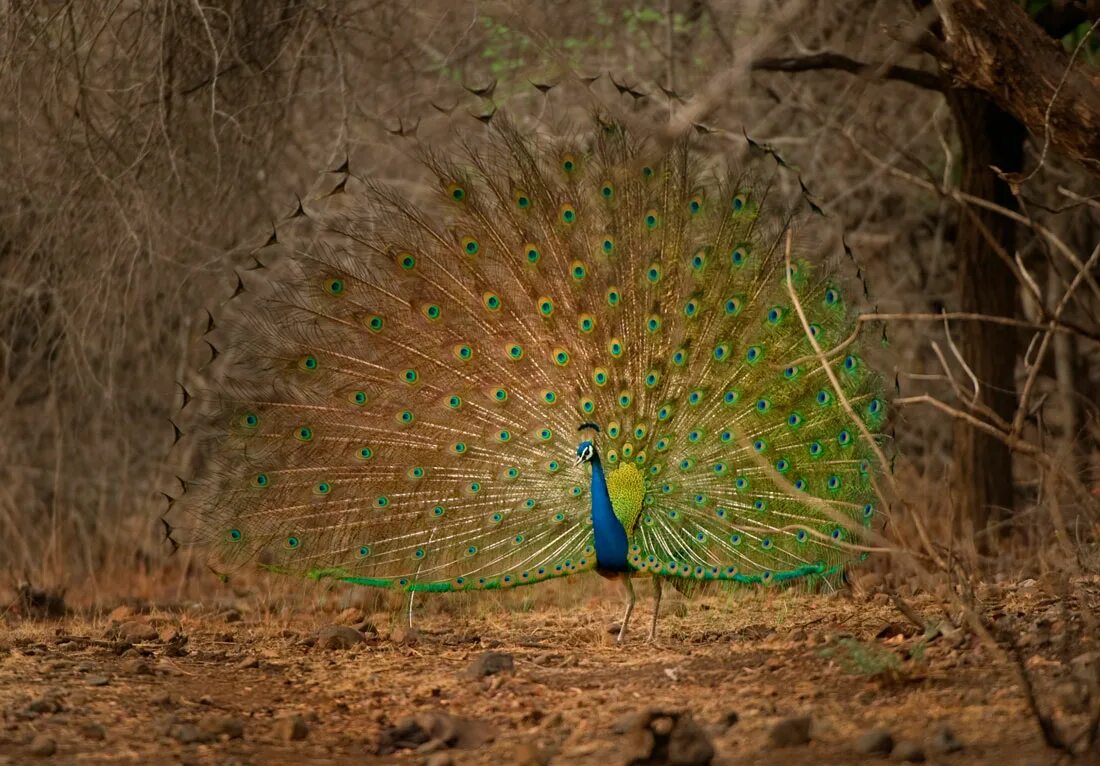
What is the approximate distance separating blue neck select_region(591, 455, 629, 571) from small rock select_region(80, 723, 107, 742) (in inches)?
89.7

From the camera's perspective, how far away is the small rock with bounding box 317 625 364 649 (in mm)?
6223

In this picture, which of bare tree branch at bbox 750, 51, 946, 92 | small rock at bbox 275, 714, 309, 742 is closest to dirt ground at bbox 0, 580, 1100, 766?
small rock at bbox 275, 714, 309, 742

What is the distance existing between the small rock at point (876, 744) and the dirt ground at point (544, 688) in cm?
3

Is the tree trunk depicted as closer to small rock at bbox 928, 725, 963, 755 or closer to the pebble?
small rock at bbox 928, 725, 963, 755

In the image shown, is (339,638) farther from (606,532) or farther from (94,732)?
(94,732)

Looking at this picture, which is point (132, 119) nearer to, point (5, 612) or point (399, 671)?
point (5, 612)

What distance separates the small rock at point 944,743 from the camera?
376 cm

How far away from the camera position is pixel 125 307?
23.6 ft

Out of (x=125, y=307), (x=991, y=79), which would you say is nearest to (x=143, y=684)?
(x=125, y=307)

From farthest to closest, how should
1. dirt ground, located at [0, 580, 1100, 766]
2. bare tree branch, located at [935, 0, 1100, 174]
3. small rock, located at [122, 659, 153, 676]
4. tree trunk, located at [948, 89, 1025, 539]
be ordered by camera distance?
tree trunk, located at [948, 89, 1025, 539] < small rock, located at [122, 659, 153, 676] < bare tree branch, located at [935, 0, 1100, 174] < dirt ground, located at [0, 580, 1100, 766]

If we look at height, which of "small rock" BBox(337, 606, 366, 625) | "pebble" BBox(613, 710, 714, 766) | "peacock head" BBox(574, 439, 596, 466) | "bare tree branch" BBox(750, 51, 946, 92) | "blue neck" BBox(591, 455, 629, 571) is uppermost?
"bare tree branch" BBox(750, 51, 946, 92)

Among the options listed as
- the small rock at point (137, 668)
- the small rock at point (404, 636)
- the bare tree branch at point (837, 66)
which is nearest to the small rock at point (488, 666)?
the small rock at point (404, 636)

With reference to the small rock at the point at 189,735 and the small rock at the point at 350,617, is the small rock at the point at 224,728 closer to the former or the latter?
the small rock at the point at 189,735

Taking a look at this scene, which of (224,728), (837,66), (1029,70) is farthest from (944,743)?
(837,66)
